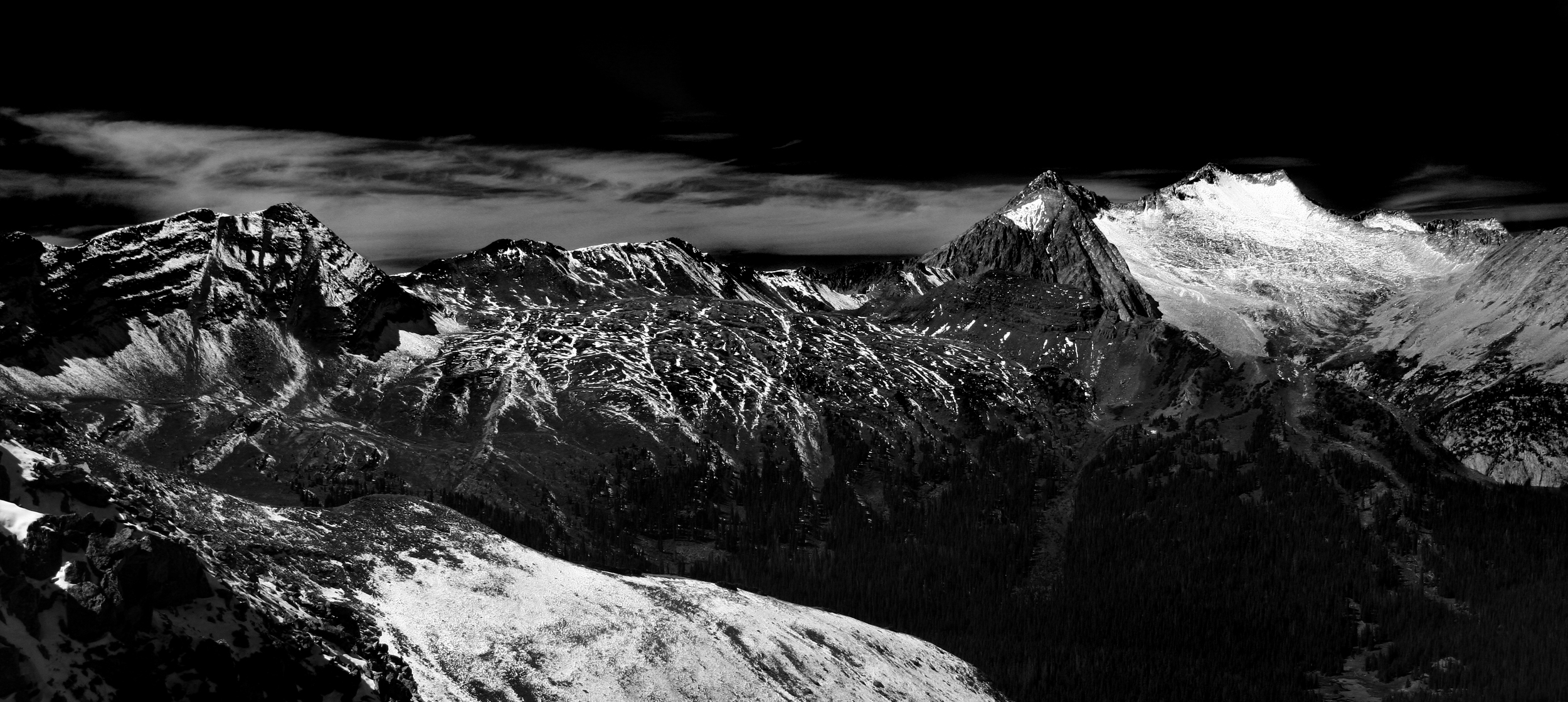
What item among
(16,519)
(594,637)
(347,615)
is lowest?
(594,637)

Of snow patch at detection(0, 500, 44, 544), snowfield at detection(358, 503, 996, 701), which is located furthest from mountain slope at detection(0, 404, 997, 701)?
snowfield at detection(358, 503, 996, 701)

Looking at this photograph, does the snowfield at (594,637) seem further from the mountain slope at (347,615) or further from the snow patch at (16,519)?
the snow patch at (16,519)

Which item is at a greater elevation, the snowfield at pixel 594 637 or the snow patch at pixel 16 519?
the snow patch at pixel 16 519

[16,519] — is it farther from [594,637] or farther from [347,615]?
[594,637]

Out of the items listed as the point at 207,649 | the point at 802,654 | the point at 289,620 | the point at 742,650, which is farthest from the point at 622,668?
the point at 207,649

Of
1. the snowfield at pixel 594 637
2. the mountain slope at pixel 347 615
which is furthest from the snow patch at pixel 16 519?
the snowfield at pixel 594 637

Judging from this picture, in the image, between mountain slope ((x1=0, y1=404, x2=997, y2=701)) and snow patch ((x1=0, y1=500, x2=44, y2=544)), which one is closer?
snow patch ((x1=0, y1=500, x2=44, y2=544))

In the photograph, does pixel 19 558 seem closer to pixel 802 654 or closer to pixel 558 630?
pixel 558 630

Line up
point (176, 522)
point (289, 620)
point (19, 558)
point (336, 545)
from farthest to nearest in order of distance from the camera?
point (336, 545), point (176, 522), point (289, 620), point (19, 558)

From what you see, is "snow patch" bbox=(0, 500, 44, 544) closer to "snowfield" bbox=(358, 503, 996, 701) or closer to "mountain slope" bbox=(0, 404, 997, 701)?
"mountain slope" bbox=(0, 404, 997, 701)

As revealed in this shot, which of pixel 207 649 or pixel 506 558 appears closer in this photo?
pixel 207 649

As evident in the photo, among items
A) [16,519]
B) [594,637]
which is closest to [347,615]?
[16,519]
